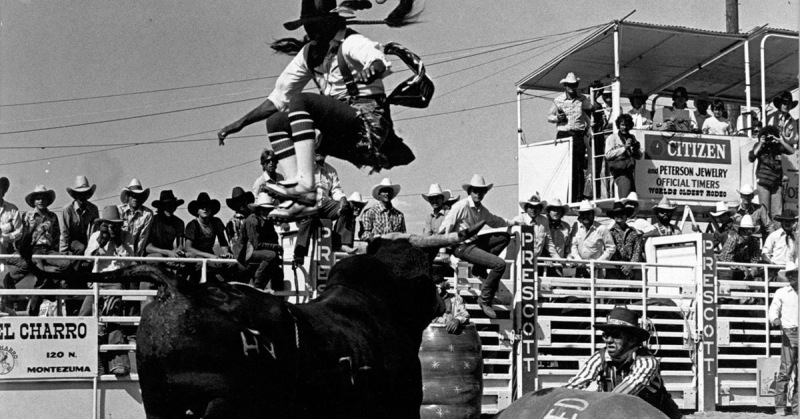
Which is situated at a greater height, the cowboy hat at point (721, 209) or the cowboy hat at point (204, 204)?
the cowboy hat at point (721, 209)

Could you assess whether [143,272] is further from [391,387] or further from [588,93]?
[588,93]

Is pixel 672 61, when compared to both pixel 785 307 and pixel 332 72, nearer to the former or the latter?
pixel 785 307

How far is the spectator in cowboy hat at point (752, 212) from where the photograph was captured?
58.0 feet

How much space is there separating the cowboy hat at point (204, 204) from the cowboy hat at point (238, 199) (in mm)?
155

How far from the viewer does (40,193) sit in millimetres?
11969

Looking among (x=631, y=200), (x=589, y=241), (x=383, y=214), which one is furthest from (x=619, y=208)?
(x=383, y=214)

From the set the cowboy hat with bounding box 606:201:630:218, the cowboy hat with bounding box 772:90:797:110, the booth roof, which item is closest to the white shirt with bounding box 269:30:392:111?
the cowboy hat with bounding box 606:201:630:218

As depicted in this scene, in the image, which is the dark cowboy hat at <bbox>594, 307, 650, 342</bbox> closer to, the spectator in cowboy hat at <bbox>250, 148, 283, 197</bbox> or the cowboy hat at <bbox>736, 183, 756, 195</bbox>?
the spectator in cowboy hat at <bbox>250, 148, 283, 197</bbox>

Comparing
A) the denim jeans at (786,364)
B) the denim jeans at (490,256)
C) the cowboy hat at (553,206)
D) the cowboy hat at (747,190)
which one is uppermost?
the cowboy hat at (747,190)

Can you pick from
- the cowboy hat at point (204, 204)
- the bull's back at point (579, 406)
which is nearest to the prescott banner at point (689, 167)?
the cowboy hat at point (204, 204)

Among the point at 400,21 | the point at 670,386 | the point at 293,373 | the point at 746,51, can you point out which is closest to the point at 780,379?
the point at 670,386

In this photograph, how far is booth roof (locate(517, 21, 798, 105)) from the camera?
19078mm

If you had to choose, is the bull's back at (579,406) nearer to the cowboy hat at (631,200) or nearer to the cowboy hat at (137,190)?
the cowboy hat at (137,190)

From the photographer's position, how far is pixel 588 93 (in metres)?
20.4
